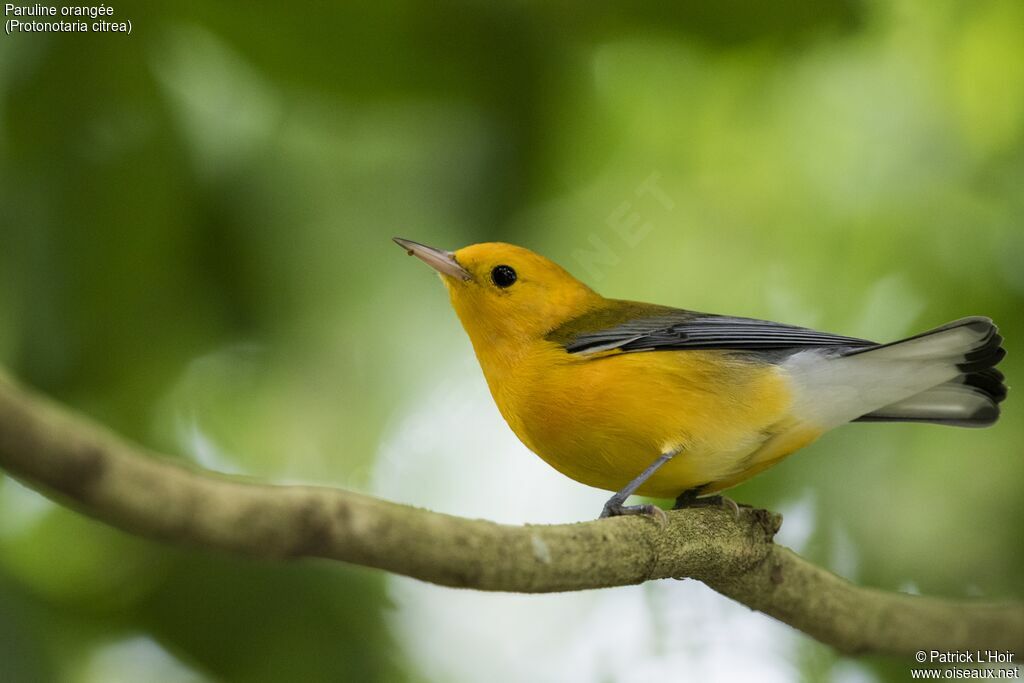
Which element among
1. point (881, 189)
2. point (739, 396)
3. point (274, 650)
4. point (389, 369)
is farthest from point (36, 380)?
point (881, 189)

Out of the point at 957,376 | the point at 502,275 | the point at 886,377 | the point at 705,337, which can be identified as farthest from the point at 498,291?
the point at 957,376

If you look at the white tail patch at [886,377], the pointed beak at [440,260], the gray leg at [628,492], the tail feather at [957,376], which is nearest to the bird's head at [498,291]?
the pointed beak at [440,260]

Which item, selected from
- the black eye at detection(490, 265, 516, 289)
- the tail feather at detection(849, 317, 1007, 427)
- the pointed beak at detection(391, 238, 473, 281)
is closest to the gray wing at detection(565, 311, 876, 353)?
the tail feather at detection(849, 317, 1007, 427)

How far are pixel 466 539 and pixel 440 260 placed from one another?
82.9 inches

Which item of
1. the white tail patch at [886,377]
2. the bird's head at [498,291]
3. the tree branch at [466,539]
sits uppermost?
the bird's head at [498,291]

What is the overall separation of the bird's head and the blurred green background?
527 mm

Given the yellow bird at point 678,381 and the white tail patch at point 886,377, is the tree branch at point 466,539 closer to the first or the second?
the yellow bird at point 678,381

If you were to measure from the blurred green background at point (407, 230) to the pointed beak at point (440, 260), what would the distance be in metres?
0.58

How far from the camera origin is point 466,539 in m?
2.32

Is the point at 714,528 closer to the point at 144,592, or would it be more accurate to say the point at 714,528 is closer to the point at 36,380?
the point at 144,592

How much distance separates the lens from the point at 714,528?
141 inches

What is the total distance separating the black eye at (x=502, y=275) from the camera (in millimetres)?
4332

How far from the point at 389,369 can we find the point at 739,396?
81.2 inches

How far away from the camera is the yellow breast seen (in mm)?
3750
